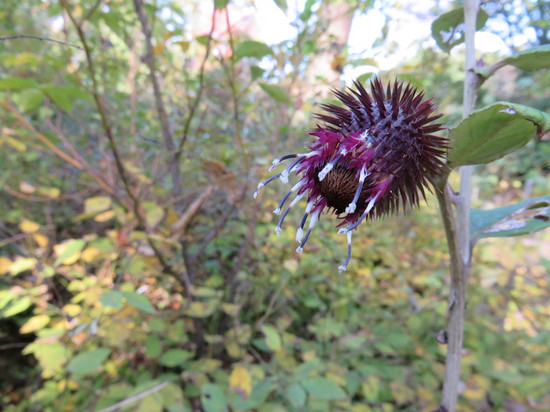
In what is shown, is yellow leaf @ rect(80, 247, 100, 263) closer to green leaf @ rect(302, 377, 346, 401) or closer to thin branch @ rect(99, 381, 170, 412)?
thin branch @ rect(99, 381, 170, 412)

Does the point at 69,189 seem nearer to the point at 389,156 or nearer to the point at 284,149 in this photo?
the point at 284,149

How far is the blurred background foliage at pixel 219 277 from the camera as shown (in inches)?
51.3

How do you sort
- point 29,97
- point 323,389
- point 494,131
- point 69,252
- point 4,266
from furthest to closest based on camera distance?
point 4,266 < point 69,252 < point 29,97 < point 323,389 < point 494,131

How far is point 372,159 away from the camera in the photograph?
21.9 inches

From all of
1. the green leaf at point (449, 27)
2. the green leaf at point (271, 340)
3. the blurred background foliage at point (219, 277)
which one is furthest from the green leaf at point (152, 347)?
the green leaf at point (449, 27)

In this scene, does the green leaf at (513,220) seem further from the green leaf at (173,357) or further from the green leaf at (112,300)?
the green leaf at (173,357)

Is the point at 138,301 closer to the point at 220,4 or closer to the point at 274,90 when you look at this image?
the point at 274,90

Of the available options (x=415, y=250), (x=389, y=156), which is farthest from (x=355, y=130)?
(x=415, y=250)

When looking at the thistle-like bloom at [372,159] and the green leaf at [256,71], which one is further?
the green leaf at [256,71]

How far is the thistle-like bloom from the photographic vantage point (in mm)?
552

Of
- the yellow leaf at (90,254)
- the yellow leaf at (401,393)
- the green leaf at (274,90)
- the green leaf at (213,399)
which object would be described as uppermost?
the green leaf at (274,90)

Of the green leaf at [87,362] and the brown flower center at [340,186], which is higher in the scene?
the brown flower center at [340,186]

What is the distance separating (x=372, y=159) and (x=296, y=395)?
97cm

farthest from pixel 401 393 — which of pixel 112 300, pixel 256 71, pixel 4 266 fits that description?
pixel 4 266
